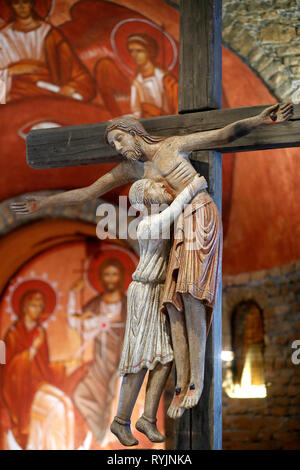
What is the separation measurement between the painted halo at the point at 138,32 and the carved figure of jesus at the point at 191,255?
293cm

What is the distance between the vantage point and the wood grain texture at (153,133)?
396 centimetres

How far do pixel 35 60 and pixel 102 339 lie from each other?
263cm

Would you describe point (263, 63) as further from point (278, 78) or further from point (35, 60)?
point (35, 60)

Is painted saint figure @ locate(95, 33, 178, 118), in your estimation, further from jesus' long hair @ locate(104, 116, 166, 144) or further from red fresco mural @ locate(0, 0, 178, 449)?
jesus' long hair @ locate(104, 116, 166, 144)

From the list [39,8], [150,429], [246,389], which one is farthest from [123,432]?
[39,8]

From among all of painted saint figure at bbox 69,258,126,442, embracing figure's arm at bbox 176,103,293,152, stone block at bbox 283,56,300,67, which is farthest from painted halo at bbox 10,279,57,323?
embracing figure's arm at bbox 176,103,293,152

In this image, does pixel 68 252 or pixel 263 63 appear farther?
pixel 68 252

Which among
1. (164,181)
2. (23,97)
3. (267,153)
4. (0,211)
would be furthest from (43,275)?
(164,181)

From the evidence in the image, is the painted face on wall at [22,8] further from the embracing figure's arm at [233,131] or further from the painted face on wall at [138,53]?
the embracing figure's arm at [233,131]

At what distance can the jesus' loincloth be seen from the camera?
369cm

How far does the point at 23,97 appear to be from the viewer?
7098 millimetres

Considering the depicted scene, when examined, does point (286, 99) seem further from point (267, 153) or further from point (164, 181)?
point (164, 181)

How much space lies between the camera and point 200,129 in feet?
13.5
